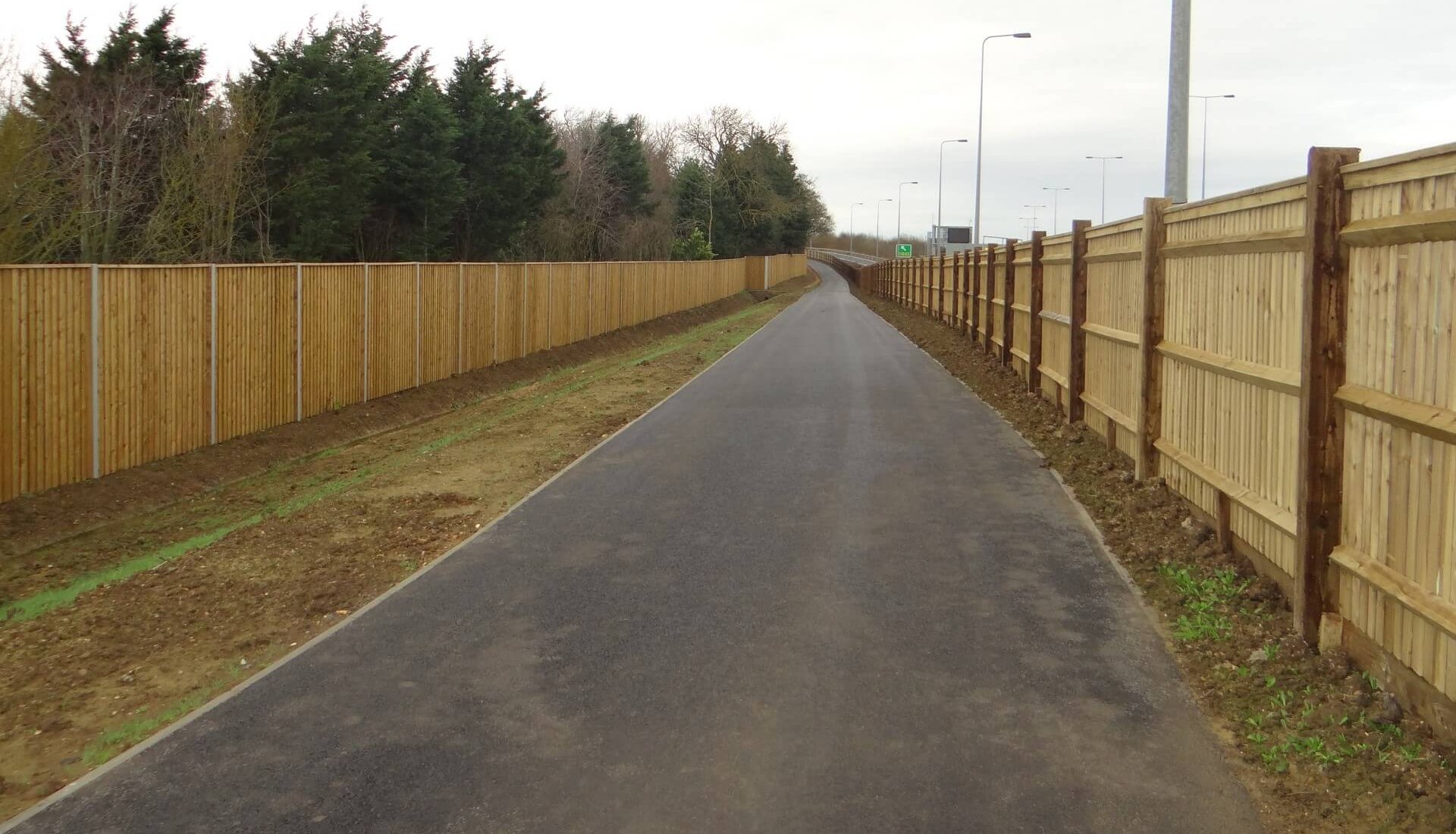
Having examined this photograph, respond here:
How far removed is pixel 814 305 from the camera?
167 feet

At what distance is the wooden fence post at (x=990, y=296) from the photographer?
2106cm

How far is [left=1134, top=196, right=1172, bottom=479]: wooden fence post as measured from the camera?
915cm

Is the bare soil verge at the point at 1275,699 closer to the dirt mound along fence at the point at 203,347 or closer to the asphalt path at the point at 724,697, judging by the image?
the asphalt path at the point at 724,697

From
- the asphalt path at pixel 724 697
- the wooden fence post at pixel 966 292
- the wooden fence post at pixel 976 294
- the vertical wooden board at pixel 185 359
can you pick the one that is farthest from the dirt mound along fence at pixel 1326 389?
the wooden fence post at pixel 966 292

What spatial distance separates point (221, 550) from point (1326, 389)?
7.64 meters

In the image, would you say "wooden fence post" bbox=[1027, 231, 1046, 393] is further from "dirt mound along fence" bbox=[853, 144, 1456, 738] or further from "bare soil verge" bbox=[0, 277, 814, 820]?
"dirt mound along fence" bbox=[853, 144, 1456, 738]

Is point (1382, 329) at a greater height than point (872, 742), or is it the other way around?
point (1382, 329)

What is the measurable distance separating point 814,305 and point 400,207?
63.9 ft

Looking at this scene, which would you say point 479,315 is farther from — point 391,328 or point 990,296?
point 990,296

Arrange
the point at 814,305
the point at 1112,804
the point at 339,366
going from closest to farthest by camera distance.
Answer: the point at 1112,804, the point at 339,366, the point at 814,305

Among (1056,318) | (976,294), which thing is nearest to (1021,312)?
(1056,318)

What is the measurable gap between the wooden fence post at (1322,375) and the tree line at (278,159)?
15.9 meters

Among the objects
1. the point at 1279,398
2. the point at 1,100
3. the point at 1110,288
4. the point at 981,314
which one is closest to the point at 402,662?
the point at 1279,398

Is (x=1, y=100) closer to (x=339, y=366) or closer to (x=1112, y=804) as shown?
(x=339, y=366)
